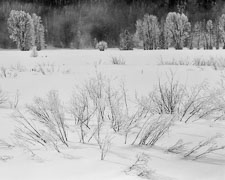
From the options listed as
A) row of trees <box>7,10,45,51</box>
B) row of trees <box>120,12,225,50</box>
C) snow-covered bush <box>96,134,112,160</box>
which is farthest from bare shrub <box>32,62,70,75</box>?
row of trees <box>120,12,225,50</box>

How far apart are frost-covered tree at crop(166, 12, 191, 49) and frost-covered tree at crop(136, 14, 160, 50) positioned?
512cm

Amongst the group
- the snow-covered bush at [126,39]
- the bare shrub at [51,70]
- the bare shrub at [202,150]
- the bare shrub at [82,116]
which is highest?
the snow-covered bush at [126,39]

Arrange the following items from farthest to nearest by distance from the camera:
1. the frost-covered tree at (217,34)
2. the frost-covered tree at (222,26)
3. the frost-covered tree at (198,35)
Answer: the frost-covered tree at (198,35), the frost-covered tree at (217,34), the frost-covered tree at (222,26)

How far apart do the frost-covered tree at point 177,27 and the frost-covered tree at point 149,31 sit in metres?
5.12

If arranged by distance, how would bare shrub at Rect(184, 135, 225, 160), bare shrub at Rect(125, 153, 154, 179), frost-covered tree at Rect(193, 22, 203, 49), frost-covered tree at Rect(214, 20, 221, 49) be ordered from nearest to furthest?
bare shrub at Rect(125, 153, 154, 179) < bare shrub at Rect(184, 135, 225, 160) < frost-covered tree at Rect(214, 20, 221, 49) < frost-covered tree at Rect(193, 22, 203, 49)

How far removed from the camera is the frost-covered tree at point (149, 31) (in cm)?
4562

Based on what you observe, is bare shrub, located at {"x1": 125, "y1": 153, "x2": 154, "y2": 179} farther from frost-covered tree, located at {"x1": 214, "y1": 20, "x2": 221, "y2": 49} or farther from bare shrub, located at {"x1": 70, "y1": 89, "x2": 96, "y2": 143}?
frost-covered tree, located at {"x1": 214, "y1": 20, "x2": 221, "y2": 49}

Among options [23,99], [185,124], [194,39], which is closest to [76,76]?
[23,99]

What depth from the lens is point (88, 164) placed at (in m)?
2.01

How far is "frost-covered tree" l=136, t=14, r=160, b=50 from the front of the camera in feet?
150

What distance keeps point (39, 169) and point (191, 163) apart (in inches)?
48.3

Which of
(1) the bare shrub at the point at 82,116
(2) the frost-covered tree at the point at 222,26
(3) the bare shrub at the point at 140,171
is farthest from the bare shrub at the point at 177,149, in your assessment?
(2) the frost-covered tree at the point at 222,26

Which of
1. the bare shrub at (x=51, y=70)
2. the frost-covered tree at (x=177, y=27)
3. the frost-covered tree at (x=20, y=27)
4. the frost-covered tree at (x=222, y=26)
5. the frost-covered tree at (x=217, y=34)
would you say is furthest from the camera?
the frost-covered tree at (x=217, y=34)

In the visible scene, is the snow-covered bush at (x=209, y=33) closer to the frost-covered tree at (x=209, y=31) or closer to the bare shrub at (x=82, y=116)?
the frost-covered tree at (x=209, y=31)
